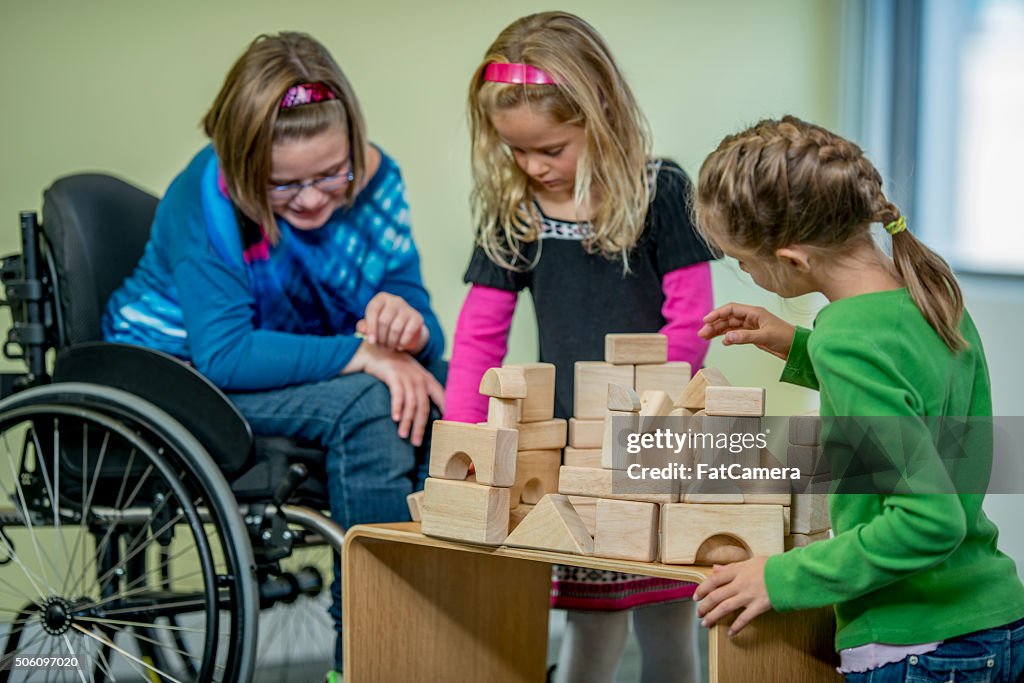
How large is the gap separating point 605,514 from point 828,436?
8.7 inches

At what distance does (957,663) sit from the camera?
40.1 inches

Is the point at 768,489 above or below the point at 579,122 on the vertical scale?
below

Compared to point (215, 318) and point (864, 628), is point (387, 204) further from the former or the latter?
point (864, 628)

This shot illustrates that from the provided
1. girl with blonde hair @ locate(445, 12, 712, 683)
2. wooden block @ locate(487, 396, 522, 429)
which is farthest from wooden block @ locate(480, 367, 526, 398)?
girl with blonde hair @ locate(445, 12, 712, 683)

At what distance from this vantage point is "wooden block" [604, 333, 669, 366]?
4.24 ft

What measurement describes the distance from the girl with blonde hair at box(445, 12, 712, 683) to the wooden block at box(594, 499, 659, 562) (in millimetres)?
464

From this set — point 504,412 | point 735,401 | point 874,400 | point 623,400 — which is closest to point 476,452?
point 504,412

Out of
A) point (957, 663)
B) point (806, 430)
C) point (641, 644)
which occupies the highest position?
point (806, 430)

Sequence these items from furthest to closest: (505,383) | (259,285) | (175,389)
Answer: (259,285) → (175,389) → (505,383)

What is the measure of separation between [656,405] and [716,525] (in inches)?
5.9

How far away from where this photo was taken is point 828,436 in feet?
3.47

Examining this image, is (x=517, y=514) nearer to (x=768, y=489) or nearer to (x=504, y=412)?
(x=504, y=412)

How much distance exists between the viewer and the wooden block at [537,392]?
4.02ft

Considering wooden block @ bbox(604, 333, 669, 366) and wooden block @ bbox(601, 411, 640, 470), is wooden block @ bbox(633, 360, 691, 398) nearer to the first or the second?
wooden block @ bbox(604, 333, 669, 366)
